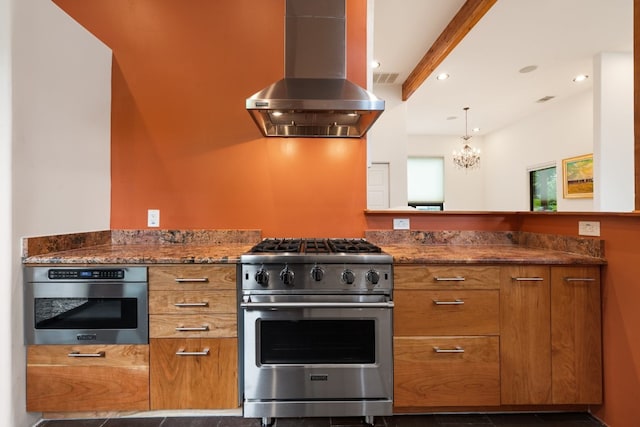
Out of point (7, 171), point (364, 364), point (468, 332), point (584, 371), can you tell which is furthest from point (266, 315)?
point (584, 371)

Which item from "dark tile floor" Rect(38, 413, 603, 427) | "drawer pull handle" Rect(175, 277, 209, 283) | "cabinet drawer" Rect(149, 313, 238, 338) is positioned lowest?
"dark tile floor" Rect(38, 413, 603, 427)

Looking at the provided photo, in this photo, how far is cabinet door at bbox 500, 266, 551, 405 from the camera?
172 cm

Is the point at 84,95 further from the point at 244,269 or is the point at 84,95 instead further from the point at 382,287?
the point at 382,287

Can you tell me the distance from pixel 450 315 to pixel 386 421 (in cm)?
69

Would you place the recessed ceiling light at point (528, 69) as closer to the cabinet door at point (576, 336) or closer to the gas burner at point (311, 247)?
the cabinet door at point (576, 336)

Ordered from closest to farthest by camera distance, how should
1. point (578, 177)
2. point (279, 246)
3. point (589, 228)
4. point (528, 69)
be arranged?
point (589, 228) → point (279, 246) → point (528, 69) → point (578, 177)

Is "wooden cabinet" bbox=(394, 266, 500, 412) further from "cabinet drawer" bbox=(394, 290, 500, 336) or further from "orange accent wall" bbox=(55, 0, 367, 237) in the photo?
"orange accent wall" bbox=(55, 0, 367, 237)

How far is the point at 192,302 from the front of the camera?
171cm

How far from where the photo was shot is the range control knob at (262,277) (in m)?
1.67

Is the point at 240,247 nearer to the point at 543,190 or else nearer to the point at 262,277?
the point at 262,277

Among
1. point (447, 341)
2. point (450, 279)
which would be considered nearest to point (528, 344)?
point (447, 341)

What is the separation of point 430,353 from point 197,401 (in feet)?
4.25

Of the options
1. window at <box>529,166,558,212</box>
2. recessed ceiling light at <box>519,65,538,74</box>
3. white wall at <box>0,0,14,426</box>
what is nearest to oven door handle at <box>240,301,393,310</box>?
white wall at <box>0,0,14,426</box>

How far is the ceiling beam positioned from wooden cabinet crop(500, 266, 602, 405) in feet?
8.28
